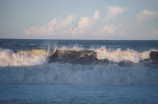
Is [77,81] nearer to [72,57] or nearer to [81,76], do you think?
[81,76]

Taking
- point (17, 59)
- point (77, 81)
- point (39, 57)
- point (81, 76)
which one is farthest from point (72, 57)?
point (77, 81)

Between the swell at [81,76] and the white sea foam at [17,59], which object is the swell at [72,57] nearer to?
the white sea foam at [17,59]

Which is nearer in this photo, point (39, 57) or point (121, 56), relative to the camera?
point (39, 57)

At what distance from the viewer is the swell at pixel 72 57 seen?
39.1ft

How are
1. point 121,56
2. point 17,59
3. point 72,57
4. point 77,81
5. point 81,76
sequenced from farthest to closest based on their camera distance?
1. point 72,57
2. point 121,56
3. point 17,59
4. point 81,76
5. point 77,81

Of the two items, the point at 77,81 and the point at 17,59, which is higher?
the point at 17,59

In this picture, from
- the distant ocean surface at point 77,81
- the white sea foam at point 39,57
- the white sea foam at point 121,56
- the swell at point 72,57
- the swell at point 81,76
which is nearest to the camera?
the distant ocean surface at point 77,81

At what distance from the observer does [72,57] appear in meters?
14.3

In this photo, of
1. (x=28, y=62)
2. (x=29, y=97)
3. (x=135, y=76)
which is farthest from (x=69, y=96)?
(x=28, y=62)

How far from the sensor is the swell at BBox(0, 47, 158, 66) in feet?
39.1

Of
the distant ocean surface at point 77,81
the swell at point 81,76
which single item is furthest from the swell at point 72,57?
the swell at point 81,76

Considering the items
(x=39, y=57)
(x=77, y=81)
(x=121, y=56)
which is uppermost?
(x=121, y=56)

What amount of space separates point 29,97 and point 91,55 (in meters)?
10.8

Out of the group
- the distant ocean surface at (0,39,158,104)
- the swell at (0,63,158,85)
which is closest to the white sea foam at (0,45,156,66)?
the distant ocean surface at (0,39,158,104)
